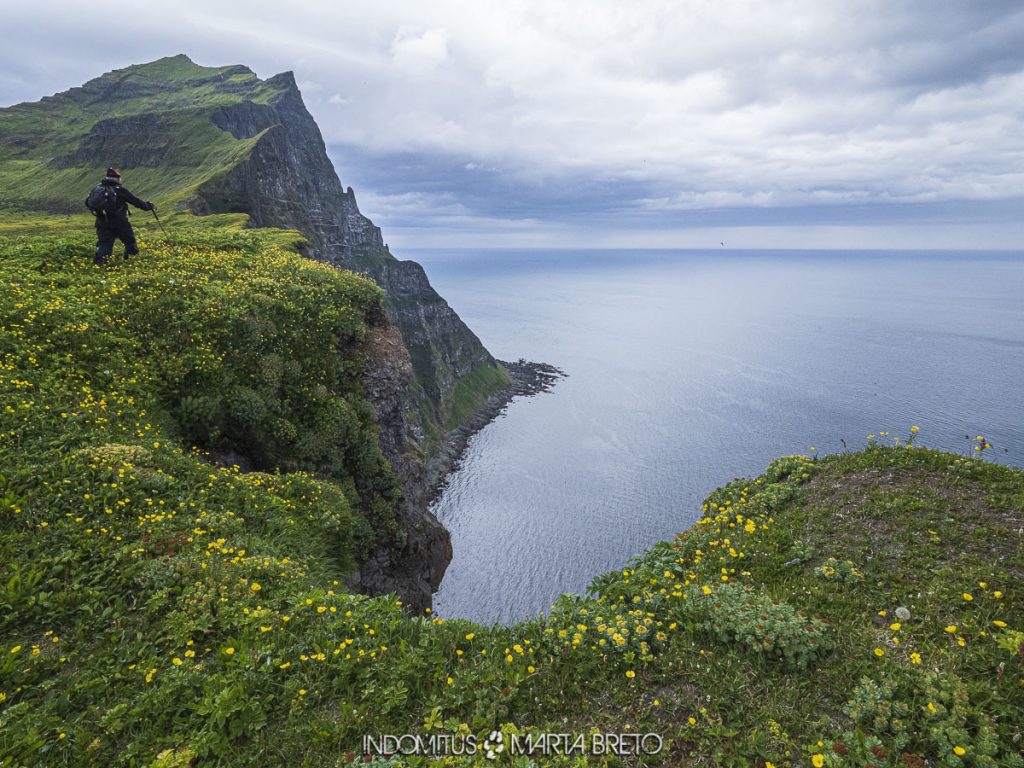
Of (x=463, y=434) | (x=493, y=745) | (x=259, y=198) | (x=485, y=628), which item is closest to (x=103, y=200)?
(x=485, y=628)

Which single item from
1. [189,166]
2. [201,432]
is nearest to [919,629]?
[201,432]

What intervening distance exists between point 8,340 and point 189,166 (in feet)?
380

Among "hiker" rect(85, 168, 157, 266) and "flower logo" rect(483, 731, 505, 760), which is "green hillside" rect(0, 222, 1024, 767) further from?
"hiker" rect(85, 168, 157, 266)

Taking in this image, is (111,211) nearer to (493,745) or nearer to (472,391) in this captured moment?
(493,745)

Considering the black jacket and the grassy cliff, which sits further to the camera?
the grassy cliff

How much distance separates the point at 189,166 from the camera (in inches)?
4129

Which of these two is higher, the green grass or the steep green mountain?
the steep green mountain

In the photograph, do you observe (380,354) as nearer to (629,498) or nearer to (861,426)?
(629,498)

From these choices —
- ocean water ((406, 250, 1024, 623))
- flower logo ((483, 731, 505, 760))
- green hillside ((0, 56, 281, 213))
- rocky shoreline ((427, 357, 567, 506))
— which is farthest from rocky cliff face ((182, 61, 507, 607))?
ocean water ((406, 250, 1024, 623))

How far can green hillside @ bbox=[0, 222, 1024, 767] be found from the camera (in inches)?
252

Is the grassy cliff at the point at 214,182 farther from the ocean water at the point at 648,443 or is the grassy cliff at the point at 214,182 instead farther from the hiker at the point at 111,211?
the ocean water at the point at 648,443

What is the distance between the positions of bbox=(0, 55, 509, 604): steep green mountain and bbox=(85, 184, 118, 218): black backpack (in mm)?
14107

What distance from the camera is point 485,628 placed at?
920 centimetres

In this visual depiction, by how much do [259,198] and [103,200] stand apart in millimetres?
68666
